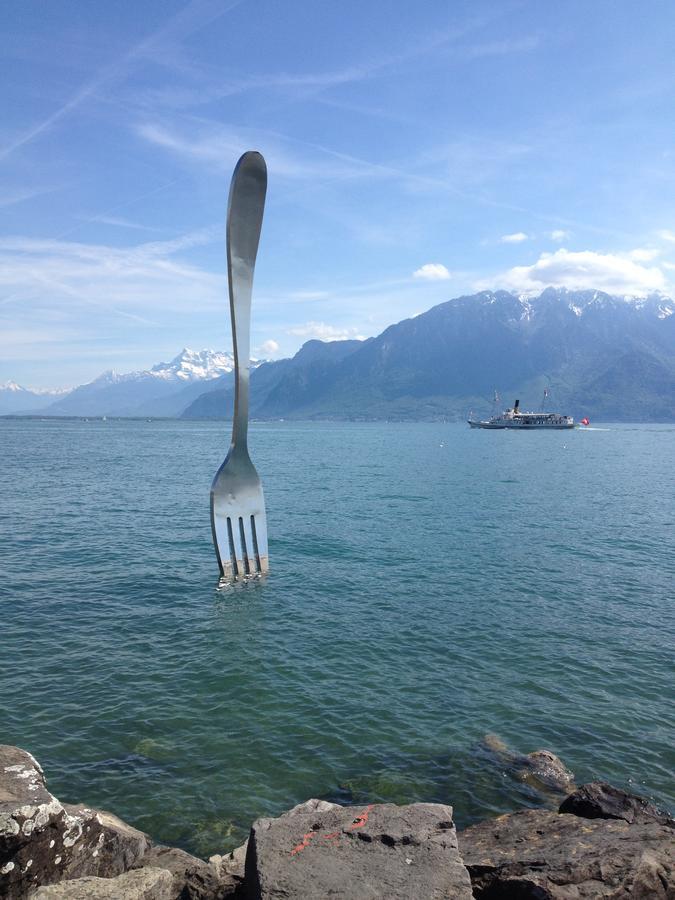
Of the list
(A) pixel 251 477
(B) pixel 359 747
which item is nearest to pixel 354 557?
(A) pixel 251 477

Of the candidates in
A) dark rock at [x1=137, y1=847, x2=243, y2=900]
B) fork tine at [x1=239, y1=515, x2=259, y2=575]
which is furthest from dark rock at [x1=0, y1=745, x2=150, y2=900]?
fork tine at [x1=239, y1=515, x2=259, y2=575]

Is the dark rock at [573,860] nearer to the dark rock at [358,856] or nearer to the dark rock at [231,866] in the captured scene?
the dark rock at [358,856]

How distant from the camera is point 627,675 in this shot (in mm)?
19859

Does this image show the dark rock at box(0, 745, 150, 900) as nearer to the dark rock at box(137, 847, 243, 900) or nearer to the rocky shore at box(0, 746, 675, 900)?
the rocky shore at box(0, 746, 675, 900)

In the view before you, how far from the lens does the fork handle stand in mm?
23219

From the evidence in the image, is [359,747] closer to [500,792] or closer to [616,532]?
[500,792]

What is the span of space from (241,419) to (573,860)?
1961 cm

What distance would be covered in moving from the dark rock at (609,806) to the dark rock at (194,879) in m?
6.67

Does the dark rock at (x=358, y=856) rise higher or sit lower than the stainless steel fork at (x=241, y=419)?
lower

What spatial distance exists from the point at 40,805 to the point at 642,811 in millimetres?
10484

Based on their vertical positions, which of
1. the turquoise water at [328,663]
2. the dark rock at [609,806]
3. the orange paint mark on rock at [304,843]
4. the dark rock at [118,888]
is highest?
the orange paint mark on rock at [304,843]

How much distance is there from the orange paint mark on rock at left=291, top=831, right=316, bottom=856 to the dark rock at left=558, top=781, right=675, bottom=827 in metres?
5.85

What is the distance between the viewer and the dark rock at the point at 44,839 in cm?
818

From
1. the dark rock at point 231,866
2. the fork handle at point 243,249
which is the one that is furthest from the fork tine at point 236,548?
the dark rock at point 231,866
